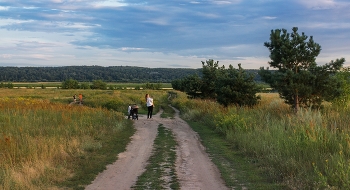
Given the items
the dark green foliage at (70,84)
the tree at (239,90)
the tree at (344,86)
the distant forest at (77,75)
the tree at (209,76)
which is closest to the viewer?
the tree at (344,86)

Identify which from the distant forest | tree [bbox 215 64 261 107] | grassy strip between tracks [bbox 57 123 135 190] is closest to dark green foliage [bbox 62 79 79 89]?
the distant forest

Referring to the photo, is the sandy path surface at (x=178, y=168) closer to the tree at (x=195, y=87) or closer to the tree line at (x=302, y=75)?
the tree line at (x=302, y=75)

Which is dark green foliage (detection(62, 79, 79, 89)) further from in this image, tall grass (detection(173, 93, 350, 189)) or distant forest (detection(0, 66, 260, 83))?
tall grass (detection(173, 93, 350, 189))

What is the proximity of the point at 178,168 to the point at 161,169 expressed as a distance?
47cm

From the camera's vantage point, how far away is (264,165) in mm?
9906

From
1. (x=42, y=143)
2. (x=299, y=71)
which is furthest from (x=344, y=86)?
(x=42, y=143)

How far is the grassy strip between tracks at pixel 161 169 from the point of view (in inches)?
315

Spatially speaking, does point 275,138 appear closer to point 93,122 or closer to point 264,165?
point 264,165

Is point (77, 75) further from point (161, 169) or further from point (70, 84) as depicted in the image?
point (161, 169)

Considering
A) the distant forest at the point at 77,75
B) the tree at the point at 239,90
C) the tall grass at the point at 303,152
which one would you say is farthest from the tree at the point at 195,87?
the distant forest at the point at 77,75

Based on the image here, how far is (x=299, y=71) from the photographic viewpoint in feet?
61.2

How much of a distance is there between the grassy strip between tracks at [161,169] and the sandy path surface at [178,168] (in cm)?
15

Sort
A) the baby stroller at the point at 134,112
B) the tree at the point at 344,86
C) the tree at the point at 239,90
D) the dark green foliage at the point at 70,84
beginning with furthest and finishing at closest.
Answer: the dark green foliage at the point at 70,84 → the tree at the point at 239,90 → the baby stroller at the point at 134,112 → the tree at the point at 344,86

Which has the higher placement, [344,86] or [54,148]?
[344,86]
